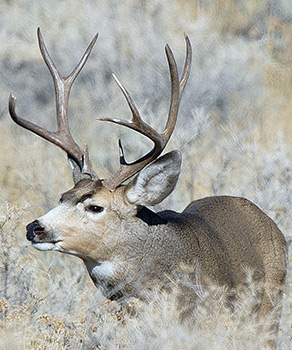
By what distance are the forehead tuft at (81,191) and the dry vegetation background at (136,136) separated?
62cm

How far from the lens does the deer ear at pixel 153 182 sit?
21.5 feet

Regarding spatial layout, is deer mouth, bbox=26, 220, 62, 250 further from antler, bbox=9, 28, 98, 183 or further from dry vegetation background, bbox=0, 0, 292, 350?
antler, bbox=9, 28, 98, 183

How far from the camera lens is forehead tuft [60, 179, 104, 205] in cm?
644

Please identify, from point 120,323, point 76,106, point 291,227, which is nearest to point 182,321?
point 120,323

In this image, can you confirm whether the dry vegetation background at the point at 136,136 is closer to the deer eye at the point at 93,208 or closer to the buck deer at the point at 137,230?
the buck deer at the point at 137,230

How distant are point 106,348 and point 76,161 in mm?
1778

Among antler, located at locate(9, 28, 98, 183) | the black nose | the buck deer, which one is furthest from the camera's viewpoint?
antler, located at locate(9, 28, 98, 183)

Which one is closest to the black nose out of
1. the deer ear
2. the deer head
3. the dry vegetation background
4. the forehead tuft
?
the deer head

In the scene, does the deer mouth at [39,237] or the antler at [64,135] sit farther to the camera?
the antler at [64,135]

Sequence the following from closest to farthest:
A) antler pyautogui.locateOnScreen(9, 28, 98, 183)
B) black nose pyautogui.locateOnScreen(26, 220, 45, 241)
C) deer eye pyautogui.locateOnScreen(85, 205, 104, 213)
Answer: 1. black nose pyautogui.locateOnScreen(26, 220, 45, 241)
2. deer eye pyautogui.locateOnScreen(85, 205, 104, 213)
3. antler pyautogui.locateOnScreen(9, 28, 98, 183)

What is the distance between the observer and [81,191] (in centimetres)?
650

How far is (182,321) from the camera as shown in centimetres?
621

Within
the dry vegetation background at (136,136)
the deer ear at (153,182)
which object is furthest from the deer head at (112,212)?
the dry vegetation background at (136,136)

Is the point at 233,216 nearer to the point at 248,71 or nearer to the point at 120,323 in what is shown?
the point at 120,323
